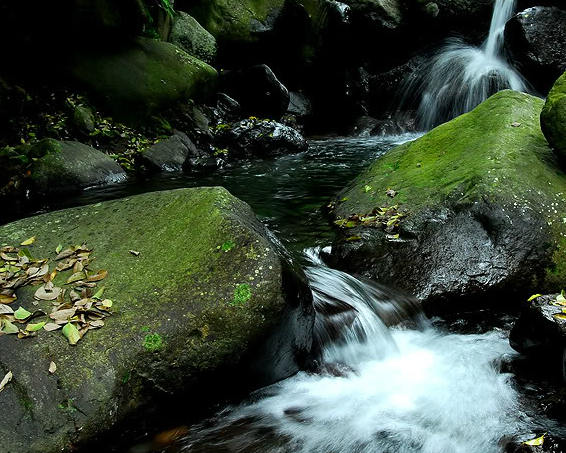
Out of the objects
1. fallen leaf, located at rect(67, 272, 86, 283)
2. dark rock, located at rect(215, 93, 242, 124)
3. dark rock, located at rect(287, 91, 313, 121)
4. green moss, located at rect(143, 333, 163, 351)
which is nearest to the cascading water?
dark rock, located at rect(287, 91, 313, 121)

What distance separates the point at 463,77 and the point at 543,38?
2817mm

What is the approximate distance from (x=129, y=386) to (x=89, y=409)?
0.26m

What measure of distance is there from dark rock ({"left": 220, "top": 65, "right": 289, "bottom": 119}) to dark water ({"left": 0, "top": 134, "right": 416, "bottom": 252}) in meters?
2.50

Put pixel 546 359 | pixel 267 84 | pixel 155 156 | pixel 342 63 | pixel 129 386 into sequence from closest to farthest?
pixel 129 386, pixel 546 359, pixel 155 156, pixel 267 84, pixel 342 63

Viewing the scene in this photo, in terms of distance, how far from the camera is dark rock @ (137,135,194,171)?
1129 cm

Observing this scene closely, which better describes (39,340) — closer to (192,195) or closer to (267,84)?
(192,195)

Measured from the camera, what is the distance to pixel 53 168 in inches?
360

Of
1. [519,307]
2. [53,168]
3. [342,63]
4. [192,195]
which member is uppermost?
[342,63]

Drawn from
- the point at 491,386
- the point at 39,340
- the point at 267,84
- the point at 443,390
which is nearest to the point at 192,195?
the point at 39,340

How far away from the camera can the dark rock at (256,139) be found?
13.6m

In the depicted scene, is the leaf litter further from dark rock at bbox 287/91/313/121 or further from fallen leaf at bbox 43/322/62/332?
dark rock at bbox 287/91/313/121

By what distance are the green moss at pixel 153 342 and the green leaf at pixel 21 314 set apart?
0.78m

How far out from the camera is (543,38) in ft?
51.6

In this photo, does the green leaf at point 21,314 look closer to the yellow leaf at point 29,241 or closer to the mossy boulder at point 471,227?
the yellow leaf at point 29,241
